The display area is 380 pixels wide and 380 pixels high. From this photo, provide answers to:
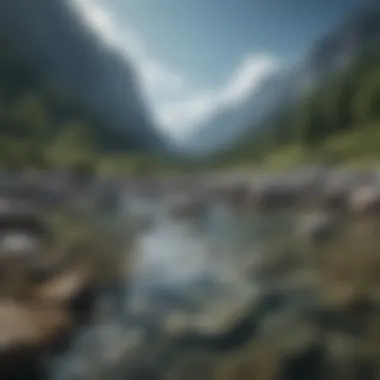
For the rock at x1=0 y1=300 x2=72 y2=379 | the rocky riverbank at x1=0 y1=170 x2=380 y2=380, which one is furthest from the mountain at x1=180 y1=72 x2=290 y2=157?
the rock at x1=0 y1=300 x2=72 y2=379

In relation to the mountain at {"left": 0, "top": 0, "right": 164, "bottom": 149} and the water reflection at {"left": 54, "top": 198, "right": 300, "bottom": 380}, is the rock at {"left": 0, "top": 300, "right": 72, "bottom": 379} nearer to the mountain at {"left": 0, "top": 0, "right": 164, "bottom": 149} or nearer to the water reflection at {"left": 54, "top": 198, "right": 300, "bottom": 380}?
the water reflection at {"left": 54, "top": 198, "right": 300, "bottom": 380}

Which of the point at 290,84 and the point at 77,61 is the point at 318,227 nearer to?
the point at 290,84

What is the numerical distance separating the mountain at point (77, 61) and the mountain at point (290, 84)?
0.16 m

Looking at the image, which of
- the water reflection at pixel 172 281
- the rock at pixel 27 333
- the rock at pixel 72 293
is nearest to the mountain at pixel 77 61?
the water reflection at pixel 172 281

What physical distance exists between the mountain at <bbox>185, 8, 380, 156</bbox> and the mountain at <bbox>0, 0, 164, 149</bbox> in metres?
0.16

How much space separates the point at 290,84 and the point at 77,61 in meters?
0.65

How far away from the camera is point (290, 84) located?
4.71 ft

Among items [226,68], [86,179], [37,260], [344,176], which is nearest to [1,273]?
[37,260]

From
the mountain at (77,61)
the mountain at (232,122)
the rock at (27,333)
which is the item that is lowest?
the rock at (27,333)

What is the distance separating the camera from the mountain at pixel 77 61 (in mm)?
1422

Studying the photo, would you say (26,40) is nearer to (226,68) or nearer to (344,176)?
(226,68)

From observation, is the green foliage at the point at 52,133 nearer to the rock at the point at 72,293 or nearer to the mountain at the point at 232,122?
the mountain at the point at 232,122

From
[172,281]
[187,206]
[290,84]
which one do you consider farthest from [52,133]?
[290,84]

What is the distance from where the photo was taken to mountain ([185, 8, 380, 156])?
1419mm
